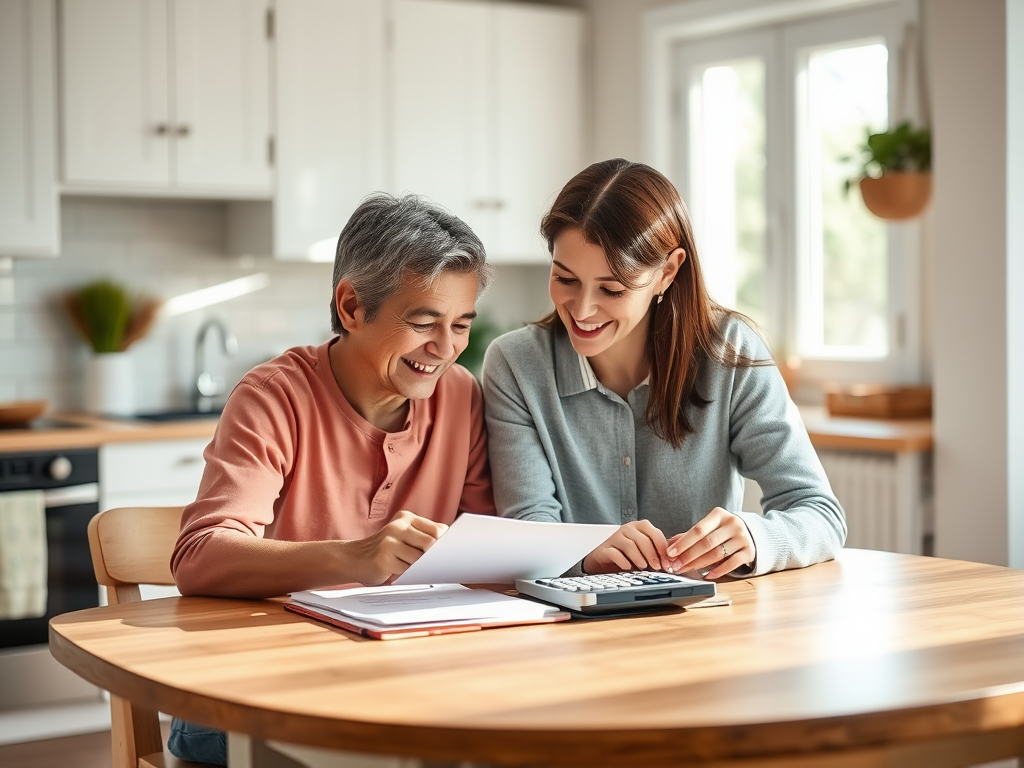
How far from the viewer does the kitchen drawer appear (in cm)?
361

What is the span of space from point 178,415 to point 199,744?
2.56 meters

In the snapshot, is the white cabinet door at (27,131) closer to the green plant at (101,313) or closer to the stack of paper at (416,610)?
the green plant at (101,313)

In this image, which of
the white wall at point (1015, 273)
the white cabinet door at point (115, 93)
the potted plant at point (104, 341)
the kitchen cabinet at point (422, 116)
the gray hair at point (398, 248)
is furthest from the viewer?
the kitchen cabinet at point (422, 116)

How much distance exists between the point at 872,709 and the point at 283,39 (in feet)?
11.5

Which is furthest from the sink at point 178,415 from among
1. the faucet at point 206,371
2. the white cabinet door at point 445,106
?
the white cabinet door at point 445,106

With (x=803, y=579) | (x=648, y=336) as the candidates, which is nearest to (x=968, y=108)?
(x=648, y=336)

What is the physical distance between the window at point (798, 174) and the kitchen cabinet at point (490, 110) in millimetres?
375

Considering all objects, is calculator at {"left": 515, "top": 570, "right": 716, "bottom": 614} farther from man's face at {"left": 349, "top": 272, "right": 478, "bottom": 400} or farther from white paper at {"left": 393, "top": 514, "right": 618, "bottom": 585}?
man's face at {"left": 349, "top": 272, "right": 478, "bottom": 400}

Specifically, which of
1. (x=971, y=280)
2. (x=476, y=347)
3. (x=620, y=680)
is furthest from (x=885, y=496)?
(x=620, y=680)

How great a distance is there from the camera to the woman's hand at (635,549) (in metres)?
1.81

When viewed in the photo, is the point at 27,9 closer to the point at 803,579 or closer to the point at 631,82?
the point at 631,82

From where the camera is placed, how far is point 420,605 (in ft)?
5.25

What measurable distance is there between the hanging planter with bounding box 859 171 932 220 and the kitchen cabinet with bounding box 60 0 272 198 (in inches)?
77.3

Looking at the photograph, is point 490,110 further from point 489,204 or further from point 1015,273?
point 1015,273
